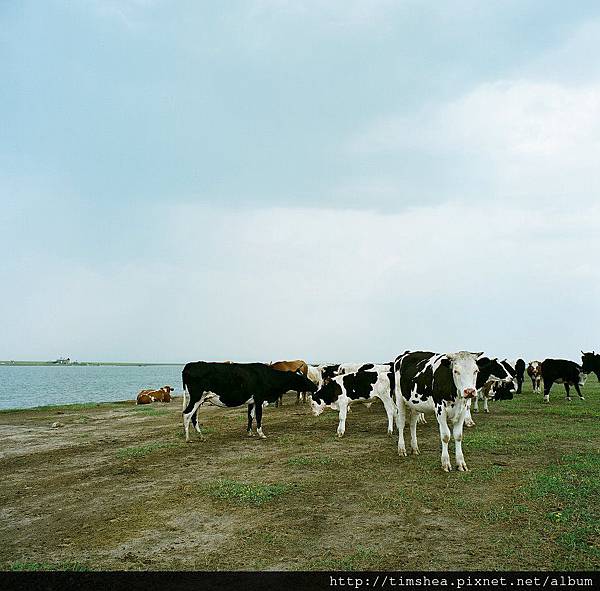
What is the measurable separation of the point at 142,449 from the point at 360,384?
21.8ft

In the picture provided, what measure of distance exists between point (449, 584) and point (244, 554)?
2.46 meters

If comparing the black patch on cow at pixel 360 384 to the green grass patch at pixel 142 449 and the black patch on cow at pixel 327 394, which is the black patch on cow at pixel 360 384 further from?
the green grass patch at pixel 142 449

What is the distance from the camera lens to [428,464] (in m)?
10.6

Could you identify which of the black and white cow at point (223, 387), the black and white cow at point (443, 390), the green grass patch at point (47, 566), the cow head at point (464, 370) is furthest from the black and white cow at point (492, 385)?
the green grass patch at point (47, 566)

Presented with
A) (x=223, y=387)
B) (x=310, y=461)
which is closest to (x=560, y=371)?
(x=223, y=387)

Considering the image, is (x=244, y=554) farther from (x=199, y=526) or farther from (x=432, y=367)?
(x=432, y=367)

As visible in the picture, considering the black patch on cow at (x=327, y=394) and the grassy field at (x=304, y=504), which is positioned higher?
the black patch on cow at (x=327, y=394)

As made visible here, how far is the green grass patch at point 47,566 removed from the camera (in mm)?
5762

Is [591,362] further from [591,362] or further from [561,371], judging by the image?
[561,371]

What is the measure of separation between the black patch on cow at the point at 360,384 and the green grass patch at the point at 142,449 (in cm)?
536

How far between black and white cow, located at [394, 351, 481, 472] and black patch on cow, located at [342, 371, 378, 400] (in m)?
2.88

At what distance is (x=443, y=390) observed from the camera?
33.9 feet

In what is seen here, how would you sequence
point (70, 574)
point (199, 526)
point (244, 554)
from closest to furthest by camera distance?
point (70, 574), point (244, 554), point (199, 526)

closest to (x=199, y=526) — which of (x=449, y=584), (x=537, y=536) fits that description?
(x=449, y=584)
